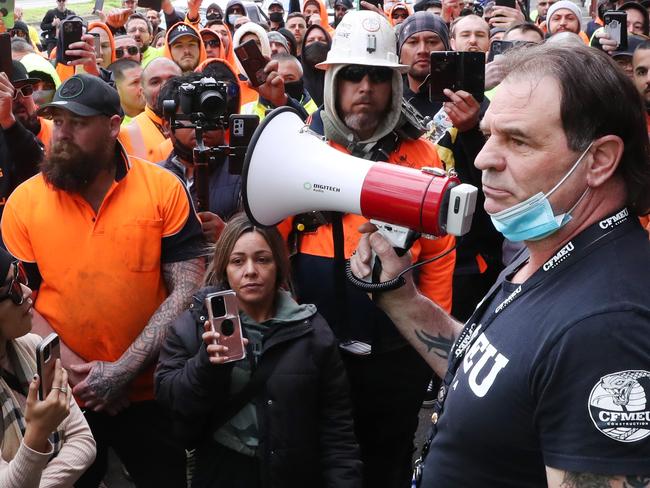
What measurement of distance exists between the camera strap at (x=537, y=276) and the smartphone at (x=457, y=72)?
6.80ft

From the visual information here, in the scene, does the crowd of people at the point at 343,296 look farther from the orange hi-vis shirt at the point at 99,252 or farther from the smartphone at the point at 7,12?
the smartphone at the point at 7,12

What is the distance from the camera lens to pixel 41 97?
6.20 m

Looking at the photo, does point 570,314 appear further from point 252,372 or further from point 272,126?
point 252,372

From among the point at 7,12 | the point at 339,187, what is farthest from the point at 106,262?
the point at 7,12

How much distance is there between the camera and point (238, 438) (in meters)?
3.10

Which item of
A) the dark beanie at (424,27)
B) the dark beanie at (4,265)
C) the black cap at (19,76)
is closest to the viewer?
the dark beanie at (4,265)

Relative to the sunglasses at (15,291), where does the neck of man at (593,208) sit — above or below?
above

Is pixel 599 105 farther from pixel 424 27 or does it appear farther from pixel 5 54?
pixel 424 27

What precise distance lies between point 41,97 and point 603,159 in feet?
17.5

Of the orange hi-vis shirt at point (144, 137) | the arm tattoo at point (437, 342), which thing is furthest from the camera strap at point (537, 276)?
the orange hi-vis shirt at point (144, 137)

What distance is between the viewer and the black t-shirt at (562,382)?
1490 millimetres

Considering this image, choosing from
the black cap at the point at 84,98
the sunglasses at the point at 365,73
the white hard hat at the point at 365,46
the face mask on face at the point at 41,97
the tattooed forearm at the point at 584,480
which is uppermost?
the white hard hat at the point at 365,46

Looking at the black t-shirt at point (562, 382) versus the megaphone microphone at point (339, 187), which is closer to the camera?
the black t-shirt at point (562, 382)

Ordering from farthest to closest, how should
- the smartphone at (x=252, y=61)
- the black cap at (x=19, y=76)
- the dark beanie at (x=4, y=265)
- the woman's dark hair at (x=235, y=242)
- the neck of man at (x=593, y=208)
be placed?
1. the black cap at (x=19, y=76)
2. the smartphone at (x=252, y=61)
3. the woman's dark hair at (x=235, y=242)
4. the dark beanie at (x=4, y=265)
5. the neck of man at (x=593, y=208)
